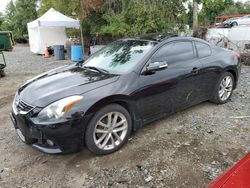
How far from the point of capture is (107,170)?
302cm

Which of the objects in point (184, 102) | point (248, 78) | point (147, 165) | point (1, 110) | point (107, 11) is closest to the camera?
point (147, 165)

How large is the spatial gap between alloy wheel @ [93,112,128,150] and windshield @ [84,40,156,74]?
0.69 metres

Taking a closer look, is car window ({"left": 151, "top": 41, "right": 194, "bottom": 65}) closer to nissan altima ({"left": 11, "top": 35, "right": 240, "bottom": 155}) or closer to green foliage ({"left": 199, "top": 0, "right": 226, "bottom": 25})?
nissan altima ({"left": 11, "top": 35, "right": 240, "bottom": 155})

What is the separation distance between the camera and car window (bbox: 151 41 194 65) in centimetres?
383

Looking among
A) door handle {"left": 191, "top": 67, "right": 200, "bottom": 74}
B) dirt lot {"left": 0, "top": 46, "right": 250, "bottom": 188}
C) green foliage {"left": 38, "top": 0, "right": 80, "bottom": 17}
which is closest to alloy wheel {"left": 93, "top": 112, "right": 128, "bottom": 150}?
dirt lot {"left": 0, "top": 46, "right": 250, "bottom": 188}

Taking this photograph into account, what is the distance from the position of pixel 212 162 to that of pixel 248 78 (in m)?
4.85

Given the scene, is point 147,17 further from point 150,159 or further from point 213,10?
Answer: point 213,10

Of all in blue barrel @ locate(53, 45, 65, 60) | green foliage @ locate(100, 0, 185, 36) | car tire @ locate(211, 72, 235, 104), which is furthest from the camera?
blue barrel @ locate(53, 45, 65, 60)

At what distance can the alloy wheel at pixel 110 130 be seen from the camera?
3189 mm

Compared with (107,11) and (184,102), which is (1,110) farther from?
(107,11)

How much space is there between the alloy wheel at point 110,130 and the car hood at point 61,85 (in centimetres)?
46

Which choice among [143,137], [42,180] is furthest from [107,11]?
[42,180]

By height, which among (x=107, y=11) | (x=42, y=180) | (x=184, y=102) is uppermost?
(x=107, y=11)

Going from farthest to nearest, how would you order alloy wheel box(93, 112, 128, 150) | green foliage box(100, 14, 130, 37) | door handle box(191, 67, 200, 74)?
green foliage box(100, 14, 130, 37)
door handle box(191, 67, 200, 74)
alloy wheel box(93, 112, 128, 150)
